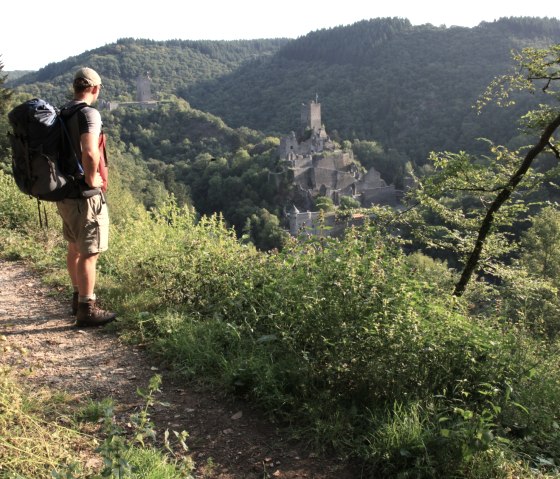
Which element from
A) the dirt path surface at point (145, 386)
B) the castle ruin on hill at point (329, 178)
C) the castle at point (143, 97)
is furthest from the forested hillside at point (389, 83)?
the dirt path surface at point (145, 386)

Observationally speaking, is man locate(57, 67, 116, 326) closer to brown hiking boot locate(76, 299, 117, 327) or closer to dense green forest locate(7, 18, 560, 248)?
brown hiking boot locate(76, 299, 117, 327)

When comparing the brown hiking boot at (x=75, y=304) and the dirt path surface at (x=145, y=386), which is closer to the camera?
the dirt path surface at (x=145, y=386)

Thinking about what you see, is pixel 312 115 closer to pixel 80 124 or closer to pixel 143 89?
pixel 143 89

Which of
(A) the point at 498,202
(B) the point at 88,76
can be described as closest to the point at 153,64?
(A) the point at 498,202

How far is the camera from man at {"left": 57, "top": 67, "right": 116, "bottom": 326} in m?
3.45

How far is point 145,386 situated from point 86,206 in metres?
1.45

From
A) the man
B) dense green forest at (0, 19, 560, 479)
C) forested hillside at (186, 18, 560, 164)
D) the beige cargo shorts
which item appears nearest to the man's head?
the man

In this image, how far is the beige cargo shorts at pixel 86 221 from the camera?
3.62m

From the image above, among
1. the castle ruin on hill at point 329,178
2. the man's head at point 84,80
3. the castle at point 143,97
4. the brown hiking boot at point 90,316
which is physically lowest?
the castle ruin on hill at point 329,178

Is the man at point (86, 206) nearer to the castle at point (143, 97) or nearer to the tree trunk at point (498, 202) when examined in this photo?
the tree trunk at point (498, 202)

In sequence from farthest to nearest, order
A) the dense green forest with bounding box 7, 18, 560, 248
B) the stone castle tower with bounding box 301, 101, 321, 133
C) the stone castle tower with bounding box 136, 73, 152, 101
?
the stone castle tower with bounding box 136, 73, 152, 101, the stone castle tower with bounding box 301, 101, 321, 133, the dense green forest with bounding box 7, 18, 560, 248

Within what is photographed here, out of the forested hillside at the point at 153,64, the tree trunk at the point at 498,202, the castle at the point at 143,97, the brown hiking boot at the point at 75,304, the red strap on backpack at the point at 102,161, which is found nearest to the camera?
the red strap on backpack at the point at 102,161

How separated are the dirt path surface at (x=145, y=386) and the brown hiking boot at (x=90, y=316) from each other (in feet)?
0.20

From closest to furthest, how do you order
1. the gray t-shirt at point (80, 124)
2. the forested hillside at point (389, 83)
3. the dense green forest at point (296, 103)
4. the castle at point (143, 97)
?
the gray t-shirt at point (80, 124)
the dense green forest at point (296, 103)
the forested hillside at point (389, 83)
the castle at point (143, 97)
